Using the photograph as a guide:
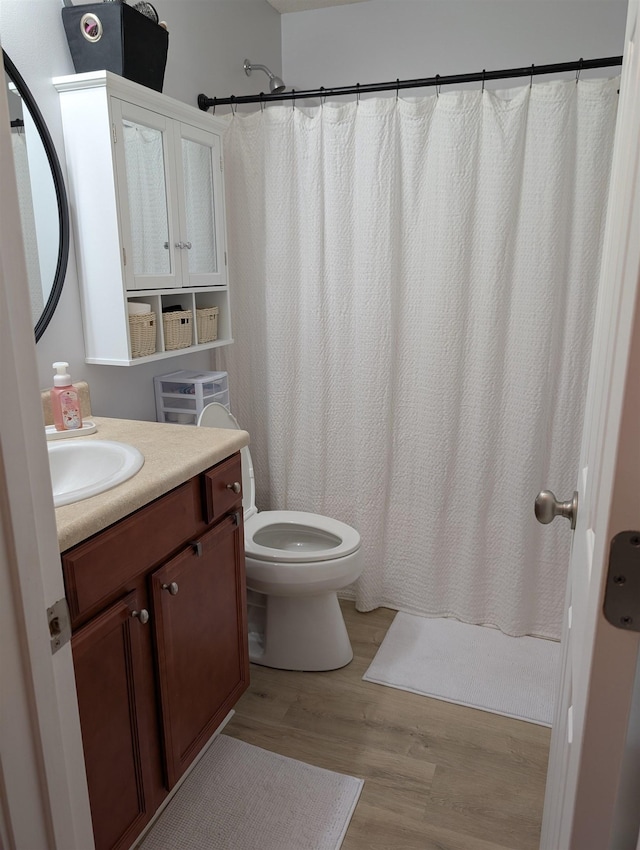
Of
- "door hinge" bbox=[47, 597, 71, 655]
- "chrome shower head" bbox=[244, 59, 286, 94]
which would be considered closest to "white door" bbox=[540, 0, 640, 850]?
"door hinge" bbox=[47, 597, 71, 655]

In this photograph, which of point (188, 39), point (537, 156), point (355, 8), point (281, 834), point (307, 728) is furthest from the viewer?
point (355, 8)

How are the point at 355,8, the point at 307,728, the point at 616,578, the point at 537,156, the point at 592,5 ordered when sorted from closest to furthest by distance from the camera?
1. the point at 616,578
2. the point at 307,728
3. the point at 537,156
4. the point at 592,5
5. the point at 355,8

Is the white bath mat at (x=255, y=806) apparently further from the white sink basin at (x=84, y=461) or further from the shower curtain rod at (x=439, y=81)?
the shower curtain rod at (x=439, y=81)

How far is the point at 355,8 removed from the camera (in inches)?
105

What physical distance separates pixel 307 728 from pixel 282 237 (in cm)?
169

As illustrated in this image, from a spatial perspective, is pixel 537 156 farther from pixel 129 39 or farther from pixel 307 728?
pixel 307 728

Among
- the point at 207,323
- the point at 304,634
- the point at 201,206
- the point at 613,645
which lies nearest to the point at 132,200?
the point at 201,206

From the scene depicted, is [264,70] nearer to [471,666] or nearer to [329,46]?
[329,46]

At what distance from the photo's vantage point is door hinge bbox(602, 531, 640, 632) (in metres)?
0.58

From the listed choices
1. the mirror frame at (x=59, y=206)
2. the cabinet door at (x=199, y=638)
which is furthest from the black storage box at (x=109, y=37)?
the cabinet door at (x=199, y=638)

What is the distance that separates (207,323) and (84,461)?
81cm

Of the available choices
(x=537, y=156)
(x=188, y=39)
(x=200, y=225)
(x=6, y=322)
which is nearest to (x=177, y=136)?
(x=200, y=225)

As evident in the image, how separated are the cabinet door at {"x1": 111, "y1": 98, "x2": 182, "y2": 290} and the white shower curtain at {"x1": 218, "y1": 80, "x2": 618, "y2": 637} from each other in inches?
21.6

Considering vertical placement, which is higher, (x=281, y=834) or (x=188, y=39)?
(x=188, y=39)
